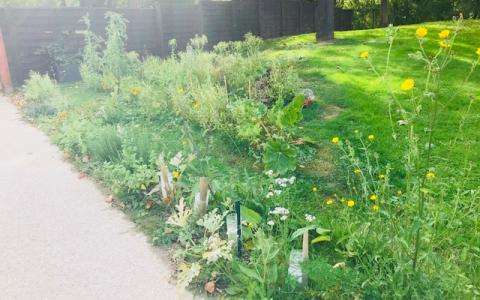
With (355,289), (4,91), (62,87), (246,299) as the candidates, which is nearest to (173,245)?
(246,299)

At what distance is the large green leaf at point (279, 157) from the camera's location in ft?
13.8

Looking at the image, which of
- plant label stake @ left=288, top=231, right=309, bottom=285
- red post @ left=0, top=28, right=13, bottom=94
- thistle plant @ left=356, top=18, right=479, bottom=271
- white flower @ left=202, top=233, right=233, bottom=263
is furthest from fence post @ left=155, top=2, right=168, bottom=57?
plant label stake @ left=288, top=231, right=309, bottom=285

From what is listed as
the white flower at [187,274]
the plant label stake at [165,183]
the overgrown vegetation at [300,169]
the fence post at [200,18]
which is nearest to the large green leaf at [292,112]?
the overgrown vegetation at [300,169]

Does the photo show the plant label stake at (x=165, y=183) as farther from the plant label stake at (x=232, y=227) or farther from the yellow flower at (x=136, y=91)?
the yellow flower at (x=136, y=91)

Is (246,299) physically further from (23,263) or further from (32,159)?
(32,159)

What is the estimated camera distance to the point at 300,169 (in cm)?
453

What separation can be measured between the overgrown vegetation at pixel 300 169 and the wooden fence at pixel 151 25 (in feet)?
8.63

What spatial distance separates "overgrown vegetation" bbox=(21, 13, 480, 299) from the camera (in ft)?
8.82

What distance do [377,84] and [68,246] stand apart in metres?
5.28

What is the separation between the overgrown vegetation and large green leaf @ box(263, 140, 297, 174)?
11 millimetres

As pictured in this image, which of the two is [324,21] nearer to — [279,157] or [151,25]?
[151,25]

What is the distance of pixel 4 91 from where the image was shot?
10.8m

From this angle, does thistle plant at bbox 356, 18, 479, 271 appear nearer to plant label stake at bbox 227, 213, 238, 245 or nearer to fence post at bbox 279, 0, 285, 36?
plant label stake at bbox 227, 213, 238, 245

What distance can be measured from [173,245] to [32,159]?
3.16m
